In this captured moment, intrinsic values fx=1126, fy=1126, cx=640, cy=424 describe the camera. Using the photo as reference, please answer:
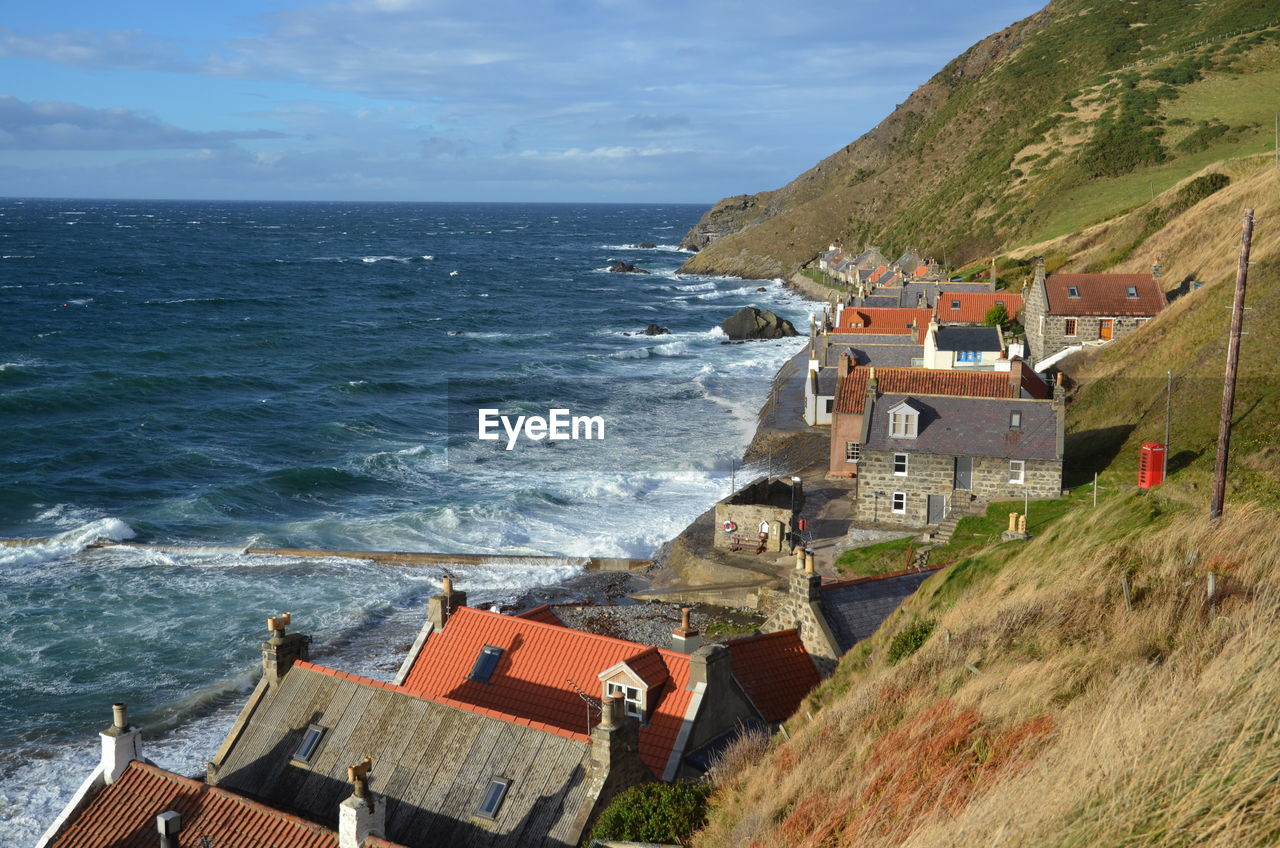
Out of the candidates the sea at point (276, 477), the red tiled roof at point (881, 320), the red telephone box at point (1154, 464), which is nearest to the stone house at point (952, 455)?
the red telephone box at point (1154, 464)

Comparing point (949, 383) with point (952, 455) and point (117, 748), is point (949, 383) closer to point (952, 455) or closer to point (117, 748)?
point (952, 455)

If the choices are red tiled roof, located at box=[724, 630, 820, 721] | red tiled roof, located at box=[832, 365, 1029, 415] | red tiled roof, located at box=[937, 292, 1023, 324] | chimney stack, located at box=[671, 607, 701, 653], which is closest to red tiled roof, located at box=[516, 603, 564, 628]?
chimney stack, located at box=[671, 607, 701, 653]

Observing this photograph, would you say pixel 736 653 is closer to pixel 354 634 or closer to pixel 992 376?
pixel 354 634

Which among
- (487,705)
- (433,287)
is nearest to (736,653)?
(487,705)

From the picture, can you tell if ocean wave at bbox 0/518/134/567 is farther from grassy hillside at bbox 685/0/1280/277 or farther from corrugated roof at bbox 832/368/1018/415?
grassy hillside at bbox 685/0/1280/277

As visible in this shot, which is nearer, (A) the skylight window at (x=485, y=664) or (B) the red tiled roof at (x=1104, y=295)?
(A) the skylight window at (x=485, y=664)

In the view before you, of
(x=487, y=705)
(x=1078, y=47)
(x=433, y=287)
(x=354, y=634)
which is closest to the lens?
(x=487, y=705)

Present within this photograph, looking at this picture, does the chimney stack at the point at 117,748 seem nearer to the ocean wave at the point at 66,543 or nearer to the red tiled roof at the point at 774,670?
the red tiled roof at the point at 774,670
